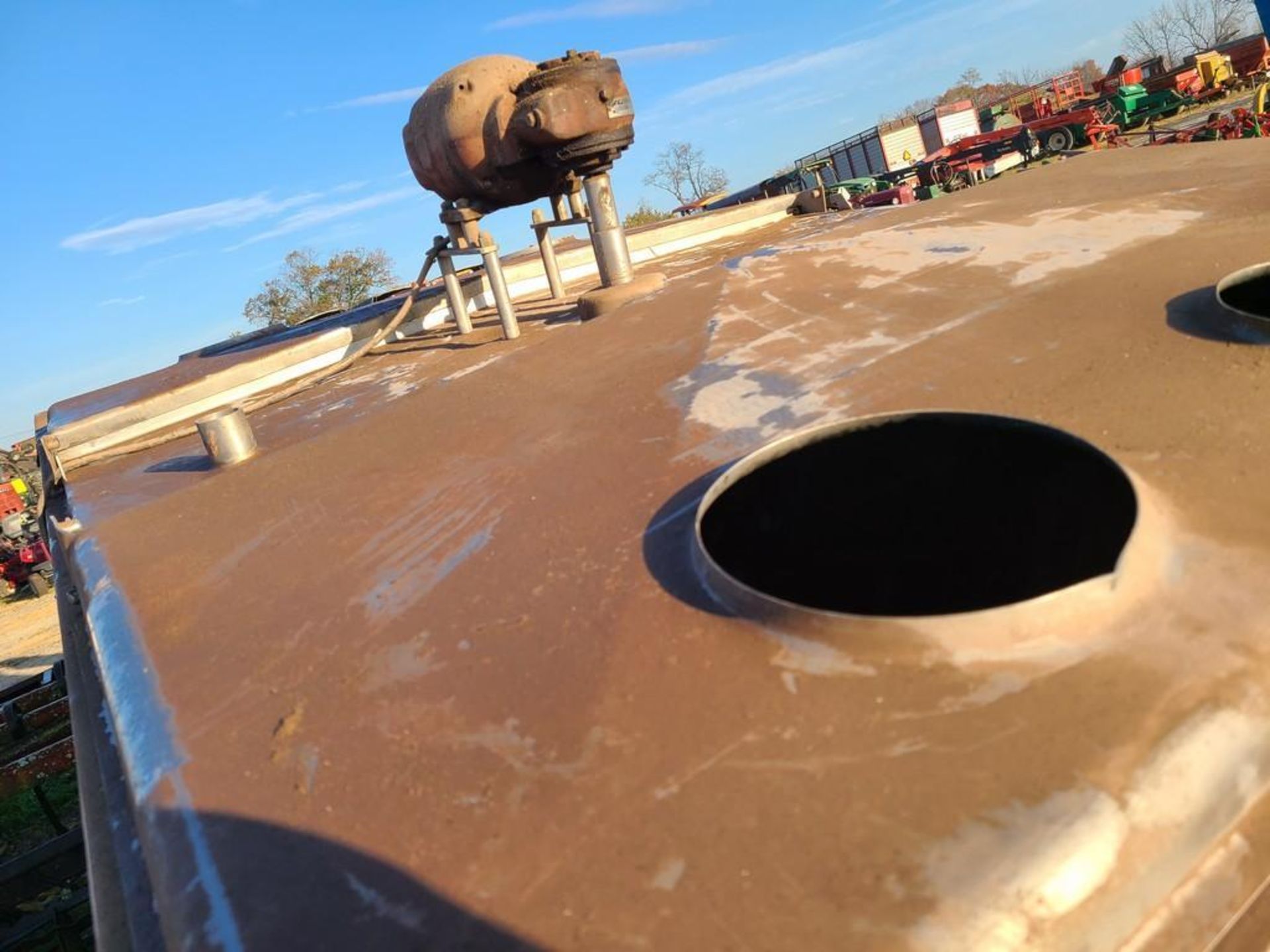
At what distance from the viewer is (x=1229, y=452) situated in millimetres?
1672

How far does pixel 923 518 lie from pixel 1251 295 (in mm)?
1151

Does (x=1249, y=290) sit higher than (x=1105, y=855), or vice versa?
(x=1249, y=290)

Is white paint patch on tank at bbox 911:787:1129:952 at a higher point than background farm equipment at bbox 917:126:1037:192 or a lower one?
lower

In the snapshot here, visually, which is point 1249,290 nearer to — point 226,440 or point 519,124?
point 519,124

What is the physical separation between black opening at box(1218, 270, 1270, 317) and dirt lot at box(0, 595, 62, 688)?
11.9 meters

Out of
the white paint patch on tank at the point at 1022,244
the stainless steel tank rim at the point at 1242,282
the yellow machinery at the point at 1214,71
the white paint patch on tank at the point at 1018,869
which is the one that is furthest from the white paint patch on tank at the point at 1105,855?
the yellow machinery at the point at 1214,71

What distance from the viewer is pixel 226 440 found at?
3338 millimetres

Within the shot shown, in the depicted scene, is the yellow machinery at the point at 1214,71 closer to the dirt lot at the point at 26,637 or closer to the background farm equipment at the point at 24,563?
the dirt lot at the point at 26,637

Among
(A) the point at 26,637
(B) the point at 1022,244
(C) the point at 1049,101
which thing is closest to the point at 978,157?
(C) the point at 1049,101

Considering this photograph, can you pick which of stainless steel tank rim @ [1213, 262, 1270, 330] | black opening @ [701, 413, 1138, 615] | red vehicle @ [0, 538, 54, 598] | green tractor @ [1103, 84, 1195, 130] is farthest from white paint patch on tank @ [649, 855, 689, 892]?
green tractor @ [1103, 84, 1195, 130]

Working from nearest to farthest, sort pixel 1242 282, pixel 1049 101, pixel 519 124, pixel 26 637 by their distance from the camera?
pixel 1242 282, pixel 519 124, pixel 26 637, pixel 1049 101

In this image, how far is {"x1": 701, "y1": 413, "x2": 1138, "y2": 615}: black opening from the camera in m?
1.84

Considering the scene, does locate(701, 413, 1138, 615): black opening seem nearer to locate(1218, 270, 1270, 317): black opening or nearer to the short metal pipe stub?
locate(1218, 270, 1270, 317): black opening

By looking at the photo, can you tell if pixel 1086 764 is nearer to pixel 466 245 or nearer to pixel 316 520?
pixel 316 520
